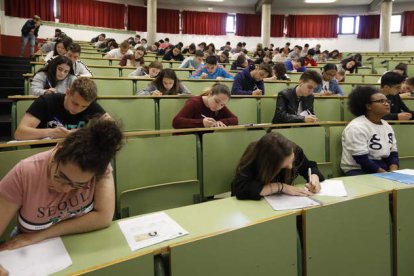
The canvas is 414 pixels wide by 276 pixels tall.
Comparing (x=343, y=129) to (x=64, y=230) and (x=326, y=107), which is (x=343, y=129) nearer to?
(x=326, y=107)

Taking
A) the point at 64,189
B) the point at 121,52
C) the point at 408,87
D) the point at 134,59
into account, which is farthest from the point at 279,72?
the point at 64,189

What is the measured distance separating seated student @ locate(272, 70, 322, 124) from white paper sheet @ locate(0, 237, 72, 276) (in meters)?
2.61

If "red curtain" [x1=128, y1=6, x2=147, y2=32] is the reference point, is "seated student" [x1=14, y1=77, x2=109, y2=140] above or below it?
below

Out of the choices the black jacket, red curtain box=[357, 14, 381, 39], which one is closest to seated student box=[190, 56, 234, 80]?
the black jacket

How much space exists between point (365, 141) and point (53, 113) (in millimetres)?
2362

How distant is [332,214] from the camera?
1.49m

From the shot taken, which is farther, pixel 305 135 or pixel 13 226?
pixel 305 135

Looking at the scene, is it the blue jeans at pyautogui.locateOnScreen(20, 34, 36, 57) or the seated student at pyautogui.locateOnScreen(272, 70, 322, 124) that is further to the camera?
the blue jeans at pyautogui.locateOnScreen(20, 34, 36, 57)

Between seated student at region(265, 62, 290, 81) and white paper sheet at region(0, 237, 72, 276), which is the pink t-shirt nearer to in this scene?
white paper sheet at region(0, 237, 72, 276)

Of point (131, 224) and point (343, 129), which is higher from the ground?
point (343, 129)

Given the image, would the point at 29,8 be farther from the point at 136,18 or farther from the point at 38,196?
the point at 38,196

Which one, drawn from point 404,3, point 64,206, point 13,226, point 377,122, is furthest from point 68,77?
point 404,3

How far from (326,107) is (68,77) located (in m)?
2.98

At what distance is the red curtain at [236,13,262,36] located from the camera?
16.9 metres
